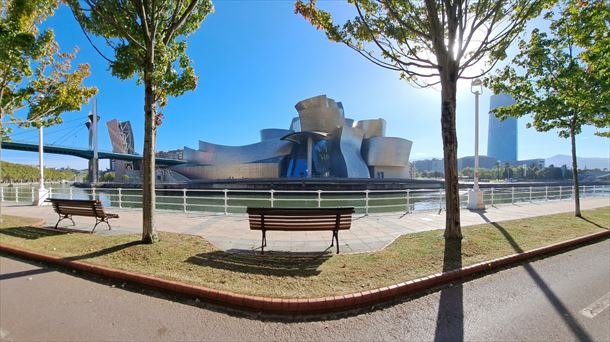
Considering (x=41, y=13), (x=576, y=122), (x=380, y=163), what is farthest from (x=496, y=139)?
(x=41, y=13)

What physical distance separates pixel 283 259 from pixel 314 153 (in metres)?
65.2

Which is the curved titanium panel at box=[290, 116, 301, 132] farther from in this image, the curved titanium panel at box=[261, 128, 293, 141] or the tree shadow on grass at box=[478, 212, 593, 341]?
the tree shadow on grass at box=[478, 212, 593, 341]

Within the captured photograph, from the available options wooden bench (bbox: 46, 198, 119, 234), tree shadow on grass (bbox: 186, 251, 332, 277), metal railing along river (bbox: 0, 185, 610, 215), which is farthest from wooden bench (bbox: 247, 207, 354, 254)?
wooden bench (bbox: 46, 198, 119, 234)

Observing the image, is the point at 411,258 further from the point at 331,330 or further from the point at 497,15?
the point at 497,15

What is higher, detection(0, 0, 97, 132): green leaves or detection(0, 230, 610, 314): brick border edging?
detection(0, 0, 97, 132): green leaves

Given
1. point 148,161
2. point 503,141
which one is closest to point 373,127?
point 148,161

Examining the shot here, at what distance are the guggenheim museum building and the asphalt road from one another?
195ft

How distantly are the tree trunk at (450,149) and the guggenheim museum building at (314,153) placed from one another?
5736cm

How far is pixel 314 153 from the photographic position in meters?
69.8

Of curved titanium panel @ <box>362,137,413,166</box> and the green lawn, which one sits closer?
the green lawn

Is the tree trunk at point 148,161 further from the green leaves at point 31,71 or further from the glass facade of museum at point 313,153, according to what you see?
the glass facade of museum at point 313,153

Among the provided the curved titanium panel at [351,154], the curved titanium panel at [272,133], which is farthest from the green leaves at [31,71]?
the curved titanium panel at [272,133]

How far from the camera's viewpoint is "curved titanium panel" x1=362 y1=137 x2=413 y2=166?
75.8 m

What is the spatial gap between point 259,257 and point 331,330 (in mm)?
2267
